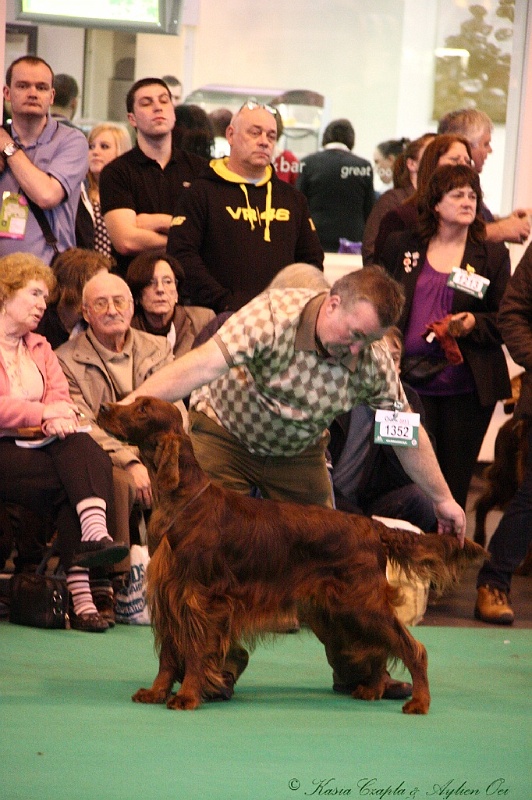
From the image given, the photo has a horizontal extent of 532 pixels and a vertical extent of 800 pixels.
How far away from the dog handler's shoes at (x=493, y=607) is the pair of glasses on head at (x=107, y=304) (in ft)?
6.11

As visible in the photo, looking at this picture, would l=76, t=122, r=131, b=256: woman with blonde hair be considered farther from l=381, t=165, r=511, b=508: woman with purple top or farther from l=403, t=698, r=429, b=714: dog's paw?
l=403, t=698, r=429, b=714: dog's paw

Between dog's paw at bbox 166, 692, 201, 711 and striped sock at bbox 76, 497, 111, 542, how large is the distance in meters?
1.15

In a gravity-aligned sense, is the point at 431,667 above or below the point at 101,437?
below

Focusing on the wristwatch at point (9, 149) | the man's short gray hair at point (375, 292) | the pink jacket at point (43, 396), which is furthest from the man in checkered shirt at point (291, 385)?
the wristwatch at point (9, 149)

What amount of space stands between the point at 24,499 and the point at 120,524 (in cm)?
37

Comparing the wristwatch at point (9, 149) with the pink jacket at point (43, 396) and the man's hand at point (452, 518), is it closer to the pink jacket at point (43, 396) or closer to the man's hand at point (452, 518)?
the pink jacket at point (43, 396)

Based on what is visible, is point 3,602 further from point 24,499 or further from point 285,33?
point 285,33

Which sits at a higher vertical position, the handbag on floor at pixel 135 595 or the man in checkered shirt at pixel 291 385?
the man in checkered shirt at pixel 291 385

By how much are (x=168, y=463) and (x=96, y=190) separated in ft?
11.8

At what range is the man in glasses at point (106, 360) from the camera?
15.9 ft

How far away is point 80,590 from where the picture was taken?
4.60m

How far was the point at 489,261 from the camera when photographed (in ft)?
17.7

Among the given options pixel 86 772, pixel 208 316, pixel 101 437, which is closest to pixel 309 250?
pixel 208 316

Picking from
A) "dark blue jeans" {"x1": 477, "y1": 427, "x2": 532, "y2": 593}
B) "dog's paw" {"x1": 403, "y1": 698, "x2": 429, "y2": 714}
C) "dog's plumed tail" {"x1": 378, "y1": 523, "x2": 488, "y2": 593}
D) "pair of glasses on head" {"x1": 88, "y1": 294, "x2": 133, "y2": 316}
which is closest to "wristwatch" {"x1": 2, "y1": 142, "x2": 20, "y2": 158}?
"pair of glasses on head" {"x1": 88, "y1": 294, "x2": 133, "y2": 316}
